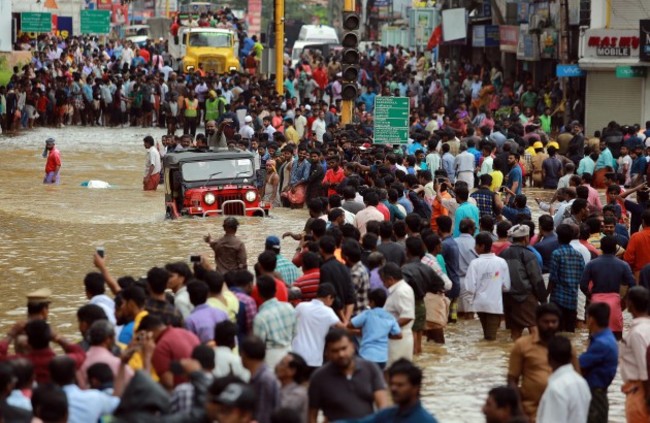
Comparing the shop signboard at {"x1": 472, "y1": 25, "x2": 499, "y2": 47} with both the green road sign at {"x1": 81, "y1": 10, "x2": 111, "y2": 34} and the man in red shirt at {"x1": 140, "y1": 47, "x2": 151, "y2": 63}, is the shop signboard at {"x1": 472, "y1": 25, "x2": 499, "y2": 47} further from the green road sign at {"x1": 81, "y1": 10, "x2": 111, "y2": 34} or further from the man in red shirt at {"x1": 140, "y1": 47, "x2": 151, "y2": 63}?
the green road sign at {"x1": 81, "y1": 10, "x2": 111, "y2": 34}

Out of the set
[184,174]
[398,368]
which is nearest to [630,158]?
[184,174]

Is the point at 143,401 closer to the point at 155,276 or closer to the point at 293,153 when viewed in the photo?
the point at 155,276

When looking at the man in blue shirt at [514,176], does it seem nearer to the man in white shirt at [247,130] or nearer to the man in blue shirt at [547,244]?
the man in blue shirt at [547,244]

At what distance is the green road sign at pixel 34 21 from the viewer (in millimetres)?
56094

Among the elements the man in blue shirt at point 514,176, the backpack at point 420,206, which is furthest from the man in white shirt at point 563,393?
the man in blue shirt at point 514,176

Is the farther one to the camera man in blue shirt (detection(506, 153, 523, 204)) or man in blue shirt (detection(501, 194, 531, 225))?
man in blue shirt (detection(506, 153, 523, 204))

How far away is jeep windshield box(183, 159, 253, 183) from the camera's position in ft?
79.5

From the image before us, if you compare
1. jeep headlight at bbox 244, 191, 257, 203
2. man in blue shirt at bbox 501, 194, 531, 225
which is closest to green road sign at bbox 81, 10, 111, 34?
jeep headlight at bbox 244, 191, 257, 203

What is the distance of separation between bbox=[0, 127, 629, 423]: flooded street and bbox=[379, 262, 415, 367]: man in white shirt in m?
0.55

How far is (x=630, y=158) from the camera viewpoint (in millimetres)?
26484

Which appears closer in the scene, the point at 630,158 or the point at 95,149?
the point at 630,158

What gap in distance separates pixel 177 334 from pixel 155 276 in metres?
1.23

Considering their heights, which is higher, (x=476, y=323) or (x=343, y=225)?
(x=343, y=225)

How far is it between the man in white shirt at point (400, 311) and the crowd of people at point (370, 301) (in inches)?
0.7
